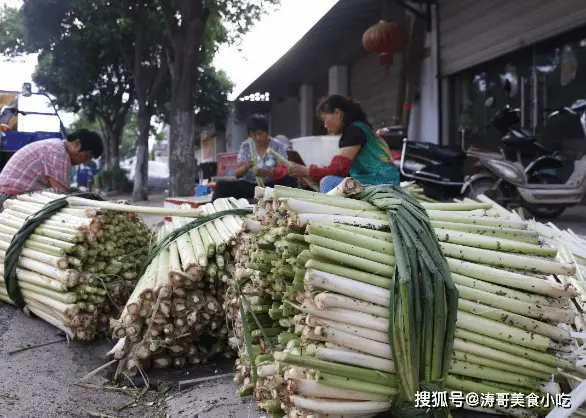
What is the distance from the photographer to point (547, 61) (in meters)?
7.79

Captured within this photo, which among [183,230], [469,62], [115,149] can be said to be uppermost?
[469,62]

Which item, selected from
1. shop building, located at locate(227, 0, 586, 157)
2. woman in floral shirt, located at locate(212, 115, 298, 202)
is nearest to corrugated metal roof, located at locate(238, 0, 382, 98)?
shop building, located at locate(227, 0, 586, 157)

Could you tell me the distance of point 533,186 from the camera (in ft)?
22.7

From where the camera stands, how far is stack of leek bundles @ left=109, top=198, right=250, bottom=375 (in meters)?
2.77

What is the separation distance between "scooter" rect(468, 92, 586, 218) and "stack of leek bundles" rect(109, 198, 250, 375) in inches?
191

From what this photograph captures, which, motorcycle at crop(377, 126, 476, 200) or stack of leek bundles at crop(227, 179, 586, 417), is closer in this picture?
stack of leek bundles at crop(227, 179, 586, 417)

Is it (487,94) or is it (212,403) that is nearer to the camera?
(212,403)

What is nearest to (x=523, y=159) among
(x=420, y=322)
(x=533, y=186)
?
(x=533, y=186)

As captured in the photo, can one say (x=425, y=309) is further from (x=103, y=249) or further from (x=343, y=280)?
(x=103, y=249)

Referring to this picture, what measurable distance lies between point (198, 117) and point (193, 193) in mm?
Result: 14484

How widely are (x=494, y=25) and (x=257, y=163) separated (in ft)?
16.6

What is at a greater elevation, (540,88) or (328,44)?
(328,44)

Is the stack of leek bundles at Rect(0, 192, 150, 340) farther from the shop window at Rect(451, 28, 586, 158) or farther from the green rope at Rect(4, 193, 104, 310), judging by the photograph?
the shop window at Rect(451, 28, 586, 158)

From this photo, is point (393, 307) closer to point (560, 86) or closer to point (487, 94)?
point (560, 86)
